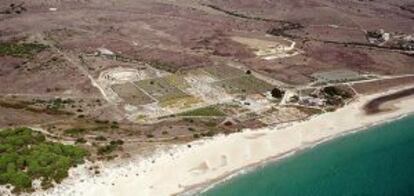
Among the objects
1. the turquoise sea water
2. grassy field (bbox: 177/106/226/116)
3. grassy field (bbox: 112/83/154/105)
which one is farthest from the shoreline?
grassy field (bbox: 112/83/154/105)

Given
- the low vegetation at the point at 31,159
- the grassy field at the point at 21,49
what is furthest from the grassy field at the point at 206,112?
the grassy field at the point at 21,49

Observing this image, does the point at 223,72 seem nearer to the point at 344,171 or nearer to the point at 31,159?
the point at 344,171

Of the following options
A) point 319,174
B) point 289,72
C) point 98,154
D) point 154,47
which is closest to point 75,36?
point 154,47

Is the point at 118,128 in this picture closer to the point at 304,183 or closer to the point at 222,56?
the point at 304,183

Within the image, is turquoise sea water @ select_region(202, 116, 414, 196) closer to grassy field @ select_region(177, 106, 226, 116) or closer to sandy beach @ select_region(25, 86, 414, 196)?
sandy beach @ select_region(25, 86, 414, 196)

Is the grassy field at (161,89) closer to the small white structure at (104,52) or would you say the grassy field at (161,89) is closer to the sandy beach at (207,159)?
the small white structure at (104,52)

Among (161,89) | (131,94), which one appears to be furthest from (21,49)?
(161,89)
